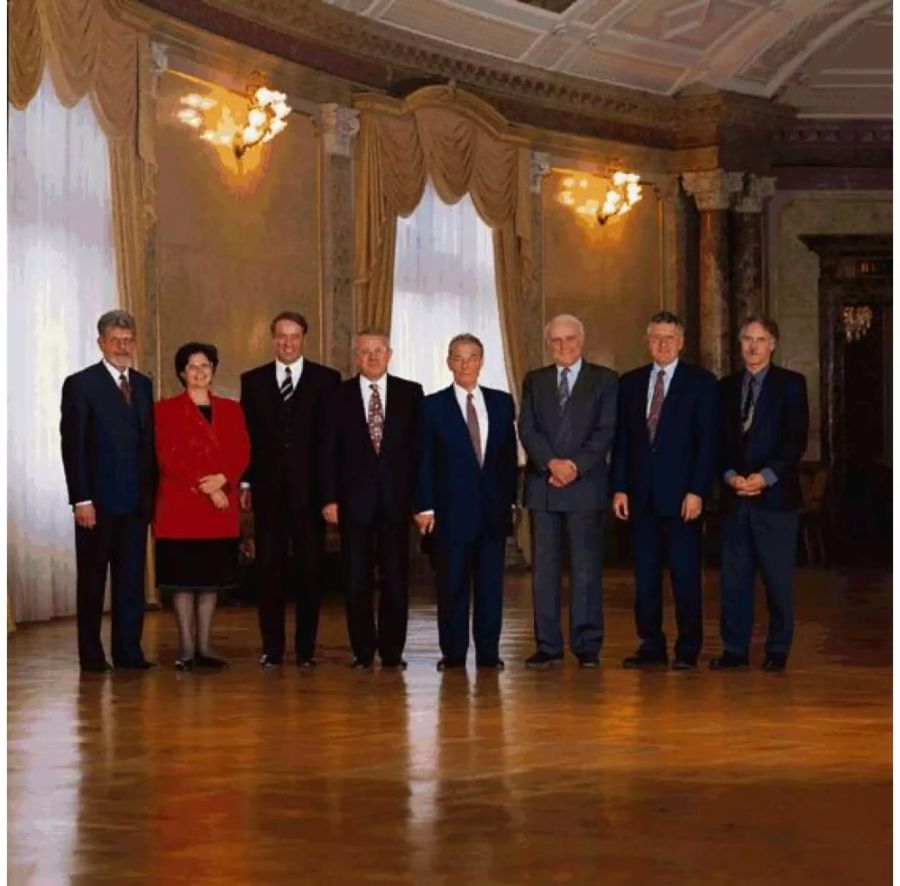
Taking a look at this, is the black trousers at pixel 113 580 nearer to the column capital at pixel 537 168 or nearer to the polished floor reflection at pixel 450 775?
the polished floor reflection at pixel 450 775

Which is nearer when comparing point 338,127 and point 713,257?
point 338,127

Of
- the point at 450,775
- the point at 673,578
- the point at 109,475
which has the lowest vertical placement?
the point at 450,775

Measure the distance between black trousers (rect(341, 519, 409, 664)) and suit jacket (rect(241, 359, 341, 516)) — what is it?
249mm

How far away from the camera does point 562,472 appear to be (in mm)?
7969

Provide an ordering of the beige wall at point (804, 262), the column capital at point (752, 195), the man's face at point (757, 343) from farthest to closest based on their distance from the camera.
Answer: the beige wall at point (804, 262) → the column capital at point (752, 195) → the man's face at point (757, 343)

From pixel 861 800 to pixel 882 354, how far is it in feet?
47.6

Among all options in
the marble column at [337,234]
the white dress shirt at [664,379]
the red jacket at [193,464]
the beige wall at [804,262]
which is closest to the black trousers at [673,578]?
the white dress shirt at [664,379]

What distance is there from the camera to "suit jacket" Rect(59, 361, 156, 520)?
794 centimetres

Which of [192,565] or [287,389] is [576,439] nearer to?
[287,389]

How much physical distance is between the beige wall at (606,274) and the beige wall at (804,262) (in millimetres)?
1386

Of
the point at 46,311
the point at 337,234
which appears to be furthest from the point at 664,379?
the point at 337,234

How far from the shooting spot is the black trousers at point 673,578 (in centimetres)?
798

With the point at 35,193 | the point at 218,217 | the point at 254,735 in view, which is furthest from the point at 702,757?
the point at 218,217

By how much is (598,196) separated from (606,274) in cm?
67
